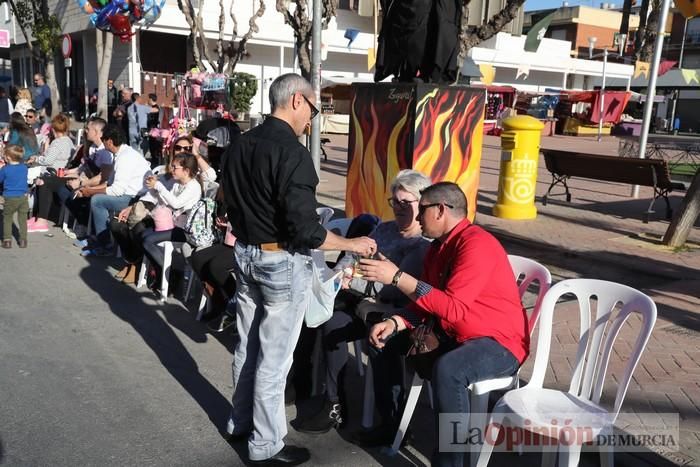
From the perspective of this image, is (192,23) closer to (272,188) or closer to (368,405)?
(368,405)

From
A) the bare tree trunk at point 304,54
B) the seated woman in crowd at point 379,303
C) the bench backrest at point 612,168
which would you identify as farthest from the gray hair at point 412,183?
the bare tree trunk at point 304,54

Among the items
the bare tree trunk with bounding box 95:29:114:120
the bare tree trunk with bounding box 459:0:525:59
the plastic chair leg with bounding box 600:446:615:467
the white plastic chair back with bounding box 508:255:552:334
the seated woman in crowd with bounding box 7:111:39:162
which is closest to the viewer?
the plastic chair leg with bounding box 600:446:615:467

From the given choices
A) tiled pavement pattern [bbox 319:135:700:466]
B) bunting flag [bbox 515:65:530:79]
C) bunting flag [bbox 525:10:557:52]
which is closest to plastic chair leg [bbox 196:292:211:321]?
tiled pavement pattern [bbox 319:135:700:466]

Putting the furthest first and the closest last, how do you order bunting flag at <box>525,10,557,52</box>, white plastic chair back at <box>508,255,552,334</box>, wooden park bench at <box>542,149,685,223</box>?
bunting flag at <box>525,10,557,52</box> < wooden park bench at <box>542,149,685,223</box> < white plastic chair back at <box>508,255,552,334</box>

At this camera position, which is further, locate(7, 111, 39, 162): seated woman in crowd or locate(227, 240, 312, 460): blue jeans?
locate(7, 111, 39, 162): seated woman in crowd

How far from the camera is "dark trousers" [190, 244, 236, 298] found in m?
4.99

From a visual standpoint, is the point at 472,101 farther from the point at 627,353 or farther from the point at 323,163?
the point at 323,163

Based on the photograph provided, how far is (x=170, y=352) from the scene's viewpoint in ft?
15.4

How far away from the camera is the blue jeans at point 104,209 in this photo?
720cm

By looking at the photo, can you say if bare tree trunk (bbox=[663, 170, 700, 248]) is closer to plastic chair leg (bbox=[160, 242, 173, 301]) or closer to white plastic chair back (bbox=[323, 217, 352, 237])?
white plastic chair back (bbox=[323, 217, 352, 237])

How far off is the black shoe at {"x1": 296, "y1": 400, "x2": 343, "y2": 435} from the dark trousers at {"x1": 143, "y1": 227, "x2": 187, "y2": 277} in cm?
278

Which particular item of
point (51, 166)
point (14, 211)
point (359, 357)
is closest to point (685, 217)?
point (359, 357)

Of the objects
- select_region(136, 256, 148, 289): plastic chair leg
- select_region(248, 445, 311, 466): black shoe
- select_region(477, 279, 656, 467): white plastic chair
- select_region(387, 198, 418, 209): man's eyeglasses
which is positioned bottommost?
select_region(136, 256, 148, 289): plastic chair leg

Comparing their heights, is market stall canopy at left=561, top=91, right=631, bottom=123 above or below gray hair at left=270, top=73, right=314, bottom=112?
below
